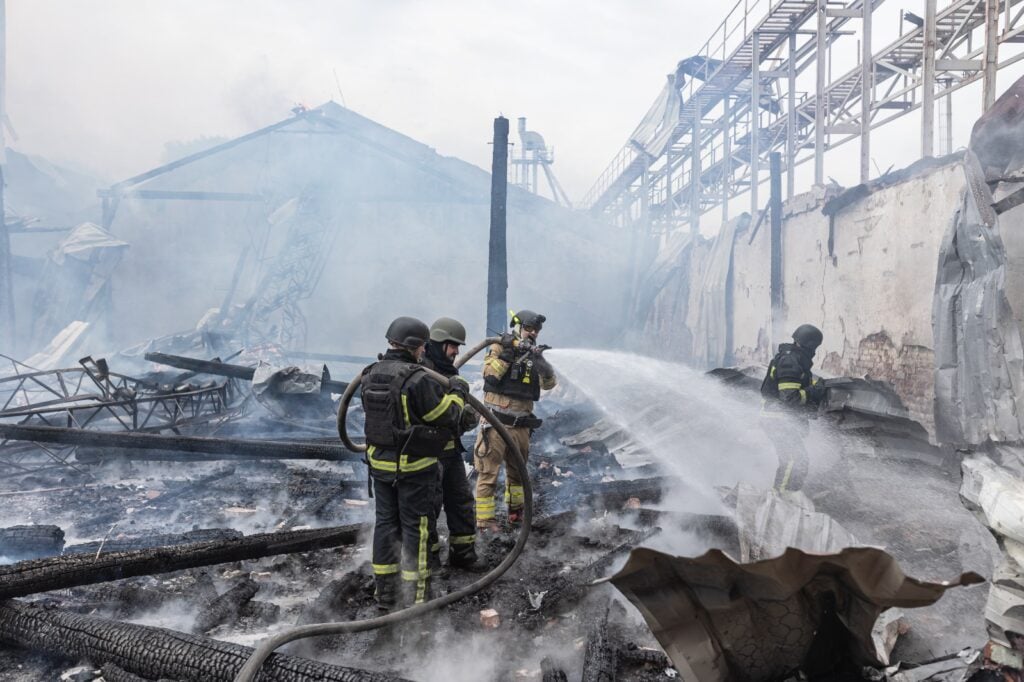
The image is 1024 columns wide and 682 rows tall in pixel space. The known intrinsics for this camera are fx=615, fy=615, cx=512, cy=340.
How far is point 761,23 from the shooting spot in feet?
41.3

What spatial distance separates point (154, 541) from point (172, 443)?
178 cm

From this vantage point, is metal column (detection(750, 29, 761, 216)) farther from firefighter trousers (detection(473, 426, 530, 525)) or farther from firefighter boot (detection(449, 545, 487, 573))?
firefighter boot (detection(449, 545, 487, 573))

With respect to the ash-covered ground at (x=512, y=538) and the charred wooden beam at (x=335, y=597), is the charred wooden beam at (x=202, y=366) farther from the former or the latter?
the charred wooden beam at (x=335, y=597)

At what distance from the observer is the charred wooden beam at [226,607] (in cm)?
369

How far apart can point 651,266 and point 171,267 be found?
15.2 m

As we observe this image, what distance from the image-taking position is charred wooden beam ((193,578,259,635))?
369cm

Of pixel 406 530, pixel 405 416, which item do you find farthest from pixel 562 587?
pixel 405 416

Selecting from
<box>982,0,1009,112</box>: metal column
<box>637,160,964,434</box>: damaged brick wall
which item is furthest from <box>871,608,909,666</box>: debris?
<box>982,0,1009,112</box>: metal column

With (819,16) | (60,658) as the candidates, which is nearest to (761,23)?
(819,16)

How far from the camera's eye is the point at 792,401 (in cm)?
513

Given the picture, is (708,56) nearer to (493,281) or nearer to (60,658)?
(493,281)

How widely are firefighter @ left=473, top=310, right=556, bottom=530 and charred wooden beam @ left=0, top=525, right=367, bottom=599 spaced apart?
65.0 inches

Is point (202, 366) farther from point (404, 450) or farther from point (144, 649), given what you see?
point (144, 649)

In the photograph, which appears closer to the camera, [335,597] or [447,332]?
[335,597]
